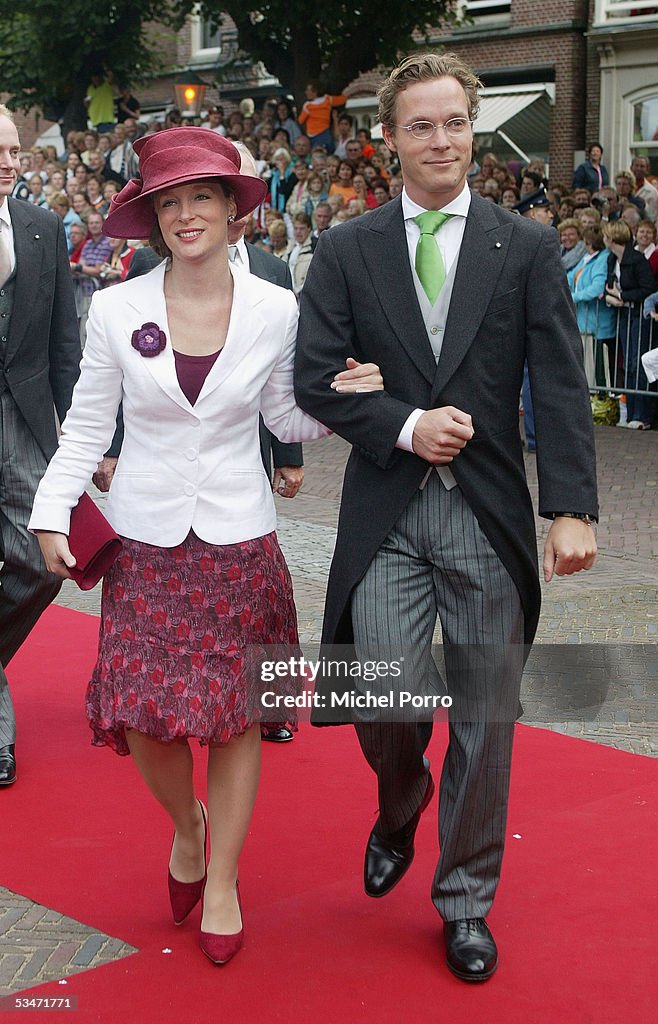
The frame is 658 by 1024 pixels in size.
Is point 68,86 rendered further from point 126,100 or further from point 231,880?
point 231,880

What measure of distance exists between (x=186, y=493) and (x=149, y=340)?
0.39m

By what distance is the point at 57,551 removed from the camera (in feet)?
11.7

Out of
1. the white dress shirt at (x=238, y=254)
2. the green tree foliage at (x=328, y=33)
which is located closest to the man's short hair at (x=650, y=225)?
the green tree foliage at (x=328, y=33)

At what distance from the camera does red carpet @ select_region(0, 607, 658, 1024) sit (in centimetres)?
331

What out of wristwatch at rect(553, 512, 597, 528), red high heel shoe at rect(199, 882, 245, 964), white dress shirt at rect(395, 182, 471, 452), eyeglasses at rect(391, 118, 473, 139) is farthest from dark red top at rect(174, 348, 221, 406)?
red high heel shoe at rect(199, 882, 245, 964)

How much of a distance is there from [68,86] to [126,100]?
1.22 metres

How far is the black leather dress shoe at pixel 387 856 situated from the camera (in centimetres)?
381

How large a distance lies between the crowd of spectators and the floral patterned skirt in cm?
724

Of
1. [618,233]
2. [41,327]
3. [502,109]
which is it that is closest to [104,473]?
[41,327]

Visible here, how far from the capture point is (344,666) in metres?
3.62

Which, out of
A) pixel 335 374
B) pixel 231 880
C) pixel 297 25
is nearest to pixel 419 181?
pixel 335 374

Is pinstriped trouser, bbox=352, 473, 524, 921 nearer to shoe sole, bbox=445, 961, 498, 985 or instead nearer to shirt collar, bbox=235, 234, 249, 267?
shoe sole, bbox=445, 961, 498, 985

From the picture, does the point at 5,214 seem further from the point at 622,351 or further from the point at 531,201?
the point at 531,201

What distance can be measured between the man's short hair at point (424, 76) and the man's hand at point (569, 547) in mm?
1037
